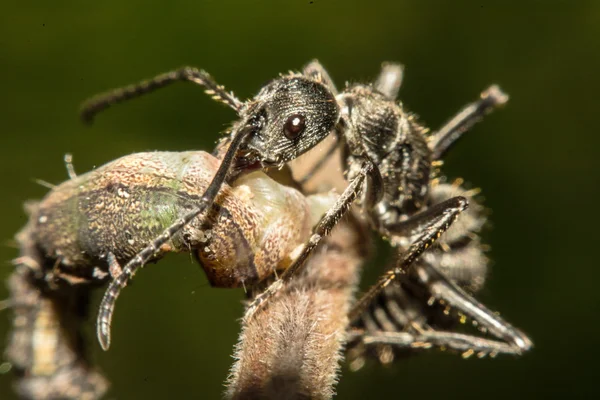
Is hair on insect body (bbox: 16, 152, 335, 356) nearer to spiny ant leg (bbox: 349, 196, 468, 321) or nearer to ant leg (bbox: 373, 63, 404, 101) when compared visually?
spiny ant leg (bbox: 349, 196, 468, 321)

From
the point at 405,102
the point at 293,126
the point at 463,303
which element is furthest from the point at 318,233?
the point at 405,102

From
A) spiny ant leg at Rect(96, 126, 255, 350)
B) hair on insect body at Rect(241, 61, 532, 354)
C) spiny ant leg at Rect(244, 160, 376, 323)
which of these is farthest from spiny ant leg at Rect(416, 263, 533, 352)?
spiny ant leg at Rect(96, 126, 255, 350)

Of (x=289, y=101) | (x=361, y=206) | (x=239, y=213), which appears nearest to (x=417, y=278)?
(x=361, y=206)

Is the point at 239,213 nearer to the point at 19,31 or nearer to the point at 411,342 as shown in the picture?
the point at 411,342

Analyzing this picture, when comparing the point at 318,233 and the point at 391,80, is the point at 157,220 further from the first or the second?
the point at 391,80

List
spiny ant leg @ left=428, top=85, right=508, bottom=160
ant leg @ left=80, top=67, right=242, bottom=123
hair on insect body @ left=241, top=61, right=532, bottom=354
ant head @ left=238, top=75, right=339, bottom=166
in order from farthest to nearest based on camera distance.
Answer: spiny ant leg @ left=428, top=85, right=508, bottom=160
hair on insect body @ left=241, top=61, right=532, bottom=354
ant leg @ left=80, top=67, right=242, bottom=123
ant head @ left=238, top=75, right=339, bottom=166

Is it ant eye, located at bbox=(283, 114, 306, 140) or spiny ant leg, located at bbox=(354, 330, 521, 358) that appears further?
spiny ant leg, located at bbox=(354, 330, 521, 358)

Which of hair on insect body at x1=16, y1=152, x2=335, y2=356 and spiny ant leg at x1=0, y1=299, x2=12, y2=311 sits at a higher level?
spiny ant leg at x1=0, y1=299, x2=12, y2=311
